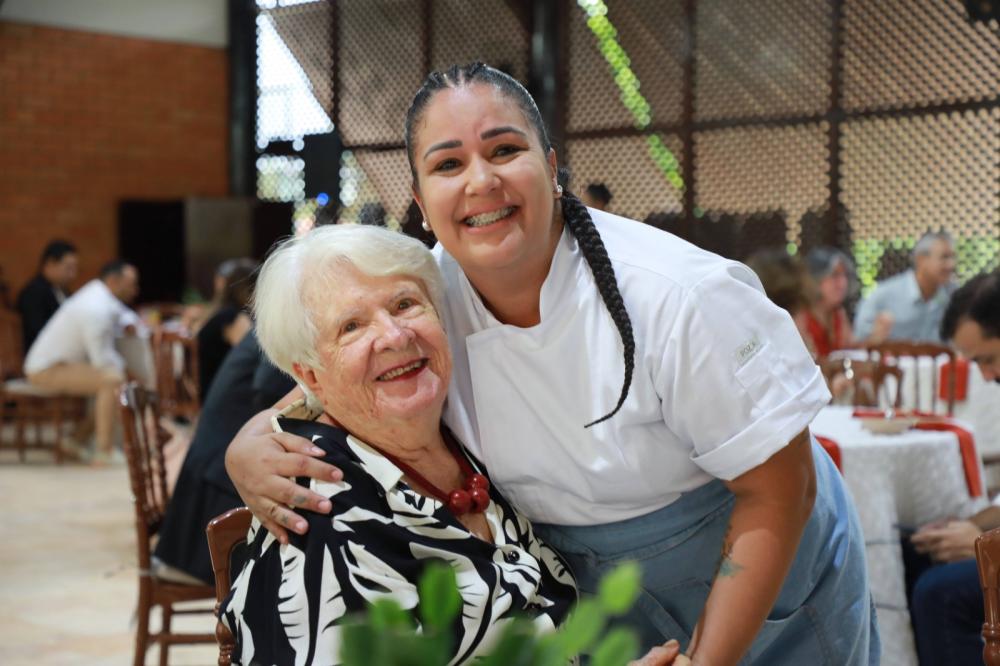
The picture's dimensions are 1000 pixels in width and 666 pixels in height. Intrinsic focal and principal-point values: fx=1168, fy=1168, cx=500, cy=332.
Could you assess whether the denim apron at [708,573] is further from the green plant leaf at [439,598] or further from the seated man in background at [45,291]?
the seated man in background at [45,291]

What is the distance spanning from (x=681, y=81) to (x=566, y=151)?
112 cm

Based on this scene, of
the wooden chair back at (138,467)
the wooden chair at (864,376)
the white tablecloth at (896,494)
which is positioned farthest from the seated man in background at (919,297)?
the wooden chair back at (138,467)

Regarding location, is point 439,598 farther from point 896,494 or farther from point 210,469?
point 896,494

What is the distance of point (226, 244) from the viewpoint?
10.9 meters

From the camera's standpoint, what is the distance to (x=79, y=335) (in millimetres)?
7836

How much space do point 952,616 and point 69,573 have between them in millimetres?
3802

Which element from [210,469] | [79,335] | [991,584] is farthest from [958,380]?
[79,335]

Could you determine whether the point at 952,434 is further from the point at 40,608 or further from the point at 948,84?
the point at 948,84

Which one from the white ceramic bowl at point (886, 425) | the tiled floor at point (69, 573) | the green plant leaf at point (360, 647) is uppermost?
the green plant leaf at point (360, 647)

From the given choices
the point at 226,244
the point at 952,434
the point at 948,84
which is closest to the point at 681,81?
the point at 948,84

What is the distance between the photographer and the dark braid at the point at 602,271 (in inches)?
58.1

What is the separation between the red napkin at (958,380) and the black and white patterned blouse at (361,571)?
4178 millimetres

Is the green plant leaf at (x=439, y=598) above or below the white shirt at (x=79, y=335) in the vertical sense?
above

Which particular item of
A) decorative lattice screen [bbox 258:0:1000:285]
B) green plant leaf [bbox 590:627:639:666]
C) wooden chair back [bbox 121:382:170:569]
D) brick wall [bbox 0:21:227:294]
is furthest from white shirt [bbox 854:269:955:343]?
brick wall [bbox 0:21:227:294]
